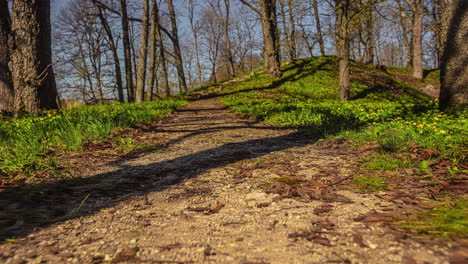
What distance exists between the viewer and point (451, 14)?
5703 mm

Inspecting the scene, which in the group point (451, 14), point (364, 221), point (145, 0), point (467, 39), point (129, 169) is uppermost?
point (145, 0)

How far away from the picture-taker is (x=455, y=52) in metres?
5.71

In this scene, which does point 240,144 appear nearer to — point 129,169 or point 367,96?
point 129,169

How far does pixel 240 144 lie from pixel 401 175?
7.83ft

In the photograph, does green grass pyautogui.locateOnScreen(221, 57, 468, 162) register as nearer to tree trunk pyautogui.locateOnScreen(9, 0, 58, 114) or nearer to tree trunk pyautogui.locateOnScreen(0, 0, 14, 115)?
tree trunk pyautogui.locateOnScreen(9, 0, 58, 114)

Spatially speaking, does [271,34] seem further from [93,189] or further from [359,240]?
[359,240]

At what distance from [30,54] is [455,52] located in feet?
33.7

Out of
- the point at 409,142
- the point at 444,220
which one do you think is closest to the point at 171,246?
the point at 444,220

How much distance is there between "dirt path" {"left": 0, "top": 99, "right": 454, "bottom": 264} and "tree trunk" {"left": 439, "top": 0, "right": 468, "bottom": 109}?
4728mm

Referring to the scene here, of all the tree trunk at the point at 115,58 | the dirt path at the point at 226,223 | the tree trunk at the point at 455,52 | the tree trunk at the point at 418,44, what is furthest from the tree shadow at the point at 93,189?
the tree trunk at the point at 418,44

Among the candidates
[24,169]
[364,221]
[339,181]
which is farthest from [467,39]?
[24,169]

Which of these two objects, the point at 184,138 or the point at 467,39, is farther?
the point at 467,39

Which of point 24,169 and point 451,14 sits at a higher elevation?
point 451,14

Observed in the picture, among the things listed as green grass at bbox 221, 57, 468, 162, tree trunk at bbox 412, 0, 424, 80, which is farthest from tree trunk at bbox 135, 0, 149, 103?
tree trunk at bbox 412, 0, 424, 80
